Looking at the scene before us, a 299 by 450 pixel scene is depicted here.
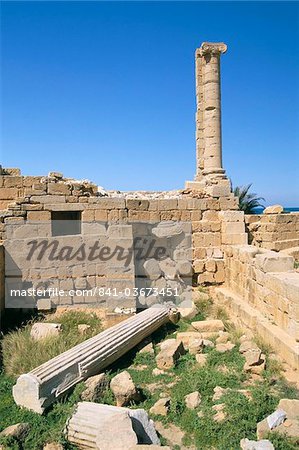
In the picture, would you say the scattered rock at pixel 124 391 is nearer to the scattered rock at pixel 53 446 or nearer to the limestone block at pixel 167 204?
the scattered rock at pixel 53 446

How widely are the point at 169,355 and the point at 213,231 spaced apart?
4.22 m

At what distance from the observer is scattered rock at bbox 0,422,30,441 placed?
3498 mm

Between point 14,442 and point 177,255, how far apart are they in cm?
549

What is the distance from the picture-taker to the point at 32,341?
5410 mm

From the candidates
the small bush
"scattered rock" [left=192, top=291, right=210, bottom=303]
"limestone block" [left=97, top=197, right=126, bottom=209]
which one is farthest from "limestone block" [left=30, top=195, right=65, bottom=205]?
"scattered rock" [left=192, top=291, right=210, bottom=303]

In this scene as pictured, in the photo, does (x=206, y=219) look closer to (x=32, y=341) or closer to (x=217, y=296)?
(x=217, y=296)

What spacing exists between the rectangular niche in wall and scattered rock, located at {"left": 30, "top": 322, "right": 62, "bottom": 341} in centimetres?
220

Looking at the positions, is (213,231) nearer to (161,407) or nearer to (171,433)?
(161,407)

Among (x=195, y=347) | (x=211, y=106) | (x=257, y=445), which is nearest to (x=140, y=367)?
(x=195, y=347)

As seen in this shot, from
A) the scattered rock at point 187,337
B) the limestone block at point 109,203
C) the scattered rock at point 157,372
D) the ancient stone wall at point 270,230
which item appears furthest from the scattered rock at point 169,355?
the ancient stone wall at point 270,230

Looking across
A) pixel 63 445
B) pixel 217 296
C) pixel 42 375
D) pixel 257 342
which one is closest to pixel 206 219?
pixel 217 296

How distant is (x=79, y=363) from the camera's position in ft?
15.2

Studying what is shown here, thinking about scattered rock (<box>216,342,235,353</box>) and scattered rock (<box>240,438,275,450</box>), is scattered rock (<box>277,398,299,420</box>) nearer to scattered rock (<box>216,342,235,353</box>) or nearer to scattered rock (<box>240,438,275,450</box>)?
scattered rock (<box>240,438,275,450</box>)

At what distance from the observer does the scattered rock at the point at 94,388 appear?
4188mm
